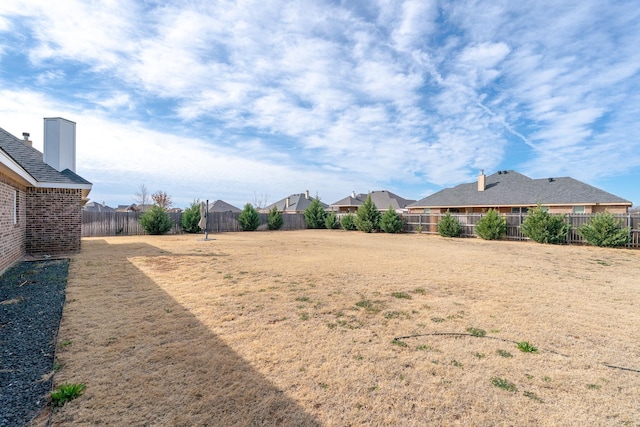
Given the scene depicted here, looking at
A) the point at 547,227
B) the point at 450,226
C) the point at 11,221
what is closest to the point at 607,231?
the point at 547,227

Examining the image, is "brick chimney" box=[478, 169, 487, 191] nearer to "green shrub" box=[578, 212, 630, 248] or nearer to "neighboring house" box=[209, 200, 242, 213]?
"green shrub" box=[578, 212, 630, 248]

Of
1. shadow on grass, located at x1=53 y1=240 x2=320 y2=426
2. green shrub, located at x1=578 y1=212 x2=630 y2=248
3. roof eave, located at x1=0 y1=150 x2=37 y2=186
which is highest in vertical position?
roof eave, located at x1=0 y1=150 x2=37 y2=186

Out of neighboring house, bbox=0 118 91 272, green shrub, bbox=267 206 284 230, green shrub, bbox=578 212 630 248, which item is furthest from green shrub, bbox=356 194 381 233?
neighboring house, bbox=0 118 91 272

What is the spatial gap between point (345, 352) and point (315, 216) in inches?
973

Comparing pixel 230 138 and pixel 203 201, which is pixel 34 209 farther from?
pixel 230 138

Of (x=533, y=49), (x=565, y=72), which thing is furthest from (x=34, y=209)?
(x=565, y=72)

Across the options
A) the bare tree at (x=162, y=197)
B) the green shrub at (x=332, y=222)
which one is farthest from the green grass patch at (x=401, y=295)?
the bare tree at (x=162, y=197)

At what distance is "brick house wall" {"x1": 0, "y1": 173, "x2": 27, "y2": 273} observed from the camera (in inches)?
268

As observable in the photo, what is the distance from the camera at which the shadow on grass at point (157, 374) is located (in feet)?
6.88

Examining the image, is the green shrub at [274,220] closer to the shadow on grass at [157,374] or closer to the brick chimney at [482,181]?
the brick chimney at [482,181]

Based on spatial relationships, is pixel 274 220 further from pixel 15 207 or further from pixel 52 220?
pixel 15 207

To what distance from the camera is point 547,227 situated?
15.1 m

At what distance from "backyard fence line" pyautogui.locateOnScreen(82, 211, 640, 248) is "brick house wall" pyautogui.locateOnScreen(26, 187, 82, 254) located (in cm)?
1003

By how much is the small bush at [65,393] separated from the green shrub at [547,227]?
18703 millimetres
